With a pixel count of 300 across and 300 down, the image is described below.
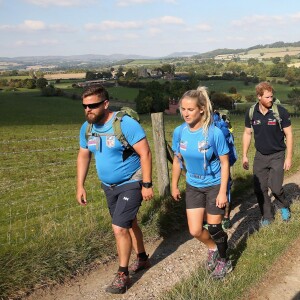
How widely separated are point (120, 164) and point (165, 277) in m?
1.48

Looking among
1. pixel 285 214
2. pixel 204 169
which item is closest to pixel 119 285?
pixel 204 169

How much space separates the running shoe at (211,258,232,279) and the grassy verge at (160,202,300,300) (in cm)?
7

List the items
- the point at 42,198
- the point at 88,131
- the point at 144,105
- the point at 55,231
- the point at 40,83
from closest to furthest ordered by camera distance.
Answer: the point at 88,131 → the point at 55,231 → the point at 42,198 → the point at 144,105 → the point at 40,83

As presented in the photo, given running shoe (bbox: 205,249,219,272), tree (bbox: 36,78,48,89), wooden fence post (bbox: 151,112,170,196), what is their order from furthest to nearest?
tree (bbox: 36,78,48,89) < wooden fence post (bbox: 151,112,170,196) < running shoe (bbox: 205,249,219,272)

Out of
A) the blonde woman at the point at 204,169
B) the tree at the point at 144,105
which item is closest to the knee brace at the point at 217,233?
the blonde woman at the point at 204,169

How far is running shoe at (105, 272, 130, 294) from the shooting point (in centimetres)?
409

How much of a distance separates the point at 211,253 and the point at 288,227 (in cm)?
152

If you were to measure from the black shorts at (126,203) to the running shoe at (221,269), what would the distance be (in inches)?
41.4

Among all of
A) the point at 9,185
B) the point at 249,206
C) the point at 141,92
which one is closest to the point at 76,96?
the point at 141,92

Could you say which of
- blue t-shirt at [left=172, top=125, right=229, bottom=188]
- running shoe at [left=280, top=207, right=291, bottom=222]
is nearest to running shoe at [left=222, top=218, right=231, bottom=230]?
running shoe at [left=280, top=207, right=291, bottom=222]

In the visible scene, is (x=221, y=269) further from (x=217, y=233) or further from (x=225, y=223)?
(x=225, y=223)

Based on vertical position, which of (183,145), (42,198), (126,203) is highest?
(183,145)

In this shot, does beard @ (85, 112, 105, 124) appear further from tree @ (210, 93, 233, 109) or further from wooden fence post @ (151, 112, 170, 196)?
tree @ (210, 93, 233, 109)

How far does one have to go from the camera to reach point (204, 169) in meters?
4.03
